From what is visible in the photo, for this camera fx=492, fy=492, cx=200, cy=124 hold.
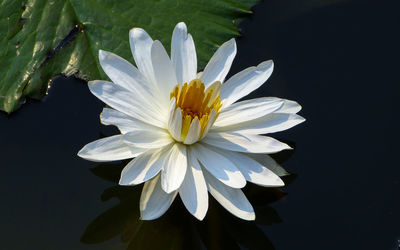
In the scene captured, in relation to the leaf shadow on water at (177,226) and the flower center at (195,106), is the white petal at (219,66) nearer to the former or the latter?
the flower center at (195,106)

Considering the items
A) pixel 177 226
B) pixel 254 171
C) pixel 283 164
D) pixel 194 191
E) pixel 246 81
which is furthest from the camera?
pixel 283 164

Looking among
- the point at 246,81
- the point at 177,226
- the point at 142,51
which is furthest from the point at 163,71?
the point at 177,226

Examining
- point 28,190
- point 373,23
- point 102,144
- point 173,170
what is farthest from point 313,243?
point 373,23

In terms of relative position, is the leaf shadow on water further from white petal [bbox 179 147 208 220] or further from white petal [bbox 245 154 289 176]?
white petal [bbox 179 147 208 220]

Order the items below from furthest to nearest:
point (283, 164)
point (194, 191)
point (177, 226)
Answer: point (283, 164) < point (177, 226) < point (194, 191)

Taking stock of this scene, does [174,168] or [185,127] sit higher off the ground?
[185,127]

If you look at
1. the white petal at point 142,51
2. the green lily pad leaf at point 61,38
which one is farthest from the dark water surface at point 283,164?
the white petal at point 142,51

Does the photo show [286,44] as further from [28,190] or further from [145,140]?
[28,190]

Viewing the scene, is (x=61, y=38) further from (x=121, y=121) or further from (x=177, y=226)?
(x=177, y=226)
